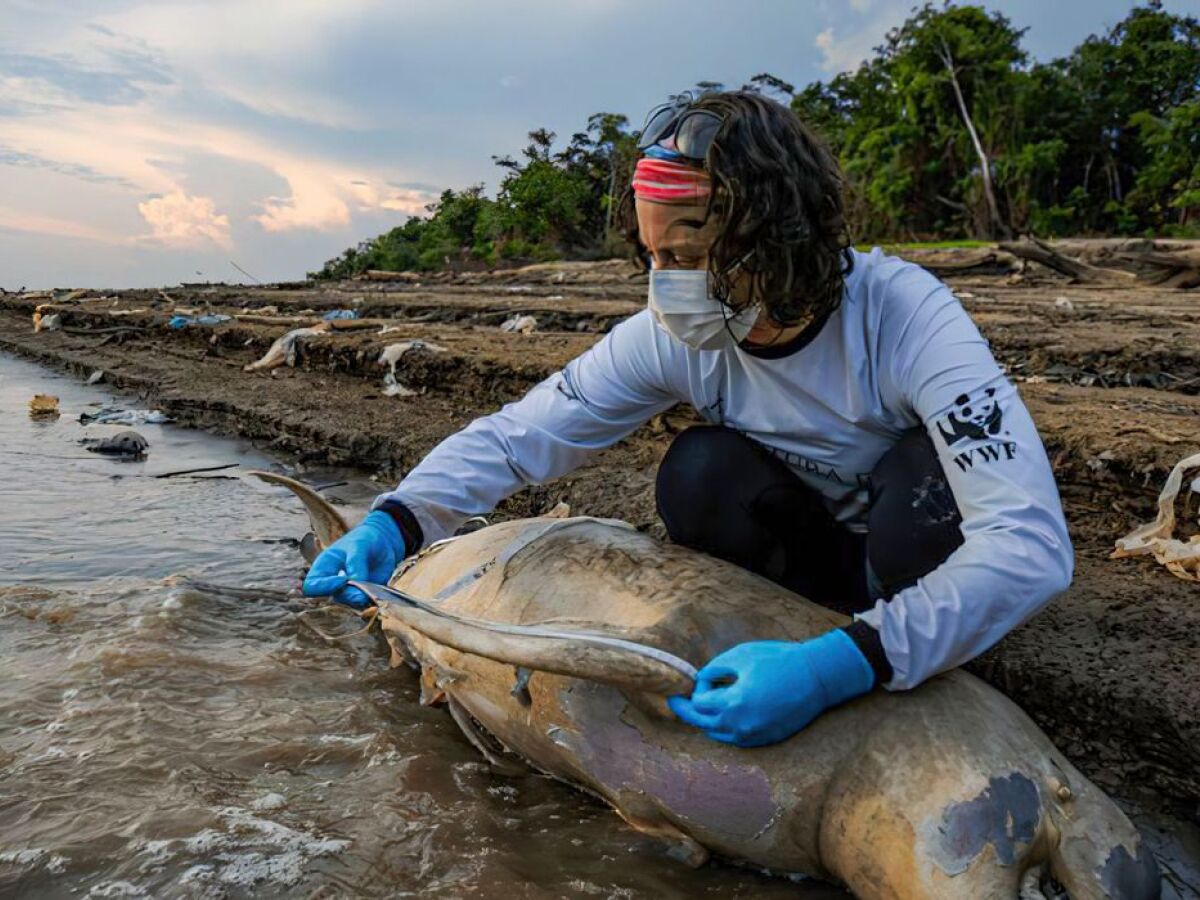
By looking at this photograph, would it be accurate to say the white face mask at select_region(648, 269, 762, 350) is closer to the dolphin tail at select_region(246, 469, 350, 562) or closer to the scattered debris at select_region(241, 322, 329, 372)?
the dolphin tail at select_region(246, 469, 350, 562)

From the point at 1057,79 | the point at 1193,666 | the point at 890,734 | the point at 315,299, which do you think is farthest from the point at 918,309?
the point at 1057,79

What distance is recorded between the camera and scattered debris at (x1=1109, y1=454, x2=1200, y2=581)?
265cm

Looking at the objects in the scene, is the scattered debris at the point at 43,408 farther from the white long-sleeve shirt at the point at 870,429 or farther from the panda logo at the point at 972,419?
the panda logo at the point at 972,419

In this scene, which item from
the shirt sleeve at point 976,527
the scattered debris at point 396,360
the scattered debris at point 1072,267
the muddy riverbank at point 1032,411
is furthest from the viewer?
the scattered debris at point 1072,267

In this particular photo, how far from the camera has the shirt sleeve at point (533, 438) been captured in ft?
7.95

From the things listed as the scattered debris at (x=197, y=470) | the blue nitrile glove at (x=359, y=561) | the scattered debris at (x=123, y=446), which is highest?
the blue nitrile glove at (x=359, y=561)

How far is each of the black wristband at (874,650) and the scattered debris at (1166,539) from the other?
146 centimetres

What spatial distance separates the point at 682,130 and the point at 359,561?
1227 mm

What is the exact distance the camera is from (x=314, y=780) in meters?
2.17

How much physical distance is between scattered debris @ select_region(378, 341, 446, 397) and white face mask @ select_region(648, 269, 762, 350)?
4.60 metres

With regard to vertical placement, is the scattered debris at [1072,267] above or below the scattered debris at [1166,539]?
above

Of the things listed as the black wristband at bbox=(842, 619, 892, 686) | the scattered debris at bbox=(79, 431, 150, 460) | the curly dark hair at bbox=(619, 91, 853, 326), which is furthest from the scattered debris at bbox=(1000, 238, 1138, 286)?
the black wristband at bbox=(842, 619, 892, 686)

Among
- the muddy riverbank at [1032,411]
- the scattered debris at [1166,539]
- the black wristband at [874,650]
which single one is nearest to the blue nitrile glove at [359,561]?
the black wristband at [874,650]

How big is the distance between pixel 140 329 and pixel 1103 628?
13084 millimetres
